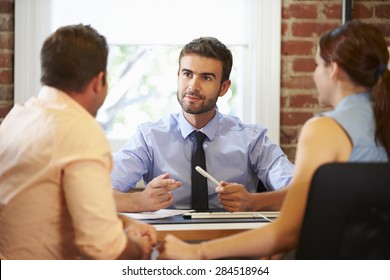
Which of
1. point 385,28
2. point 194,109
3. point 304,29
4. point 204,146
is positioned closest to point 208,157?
point 204,146

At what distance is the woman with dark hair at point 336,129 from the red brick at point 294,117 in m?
1.53

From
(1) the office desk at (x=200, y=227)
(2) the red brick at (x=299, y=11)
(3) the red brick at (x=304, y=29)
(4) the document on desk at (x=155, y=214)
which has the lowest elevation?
(4) the document on desk at (x=155, y=214)

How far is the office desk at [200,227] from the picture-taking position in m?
1.70

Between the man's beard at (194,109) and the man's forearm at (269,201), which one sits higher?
the man's beard at (194,109)

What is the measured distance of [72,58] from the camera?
1.34 meters

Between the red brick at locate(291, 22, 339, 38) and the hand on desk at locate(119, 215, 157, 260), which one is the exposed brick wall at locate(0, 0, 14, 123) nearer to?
the red brick at locate(291, 22, 339, 38)

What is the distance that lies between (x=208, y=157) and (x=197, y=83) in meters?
0.28

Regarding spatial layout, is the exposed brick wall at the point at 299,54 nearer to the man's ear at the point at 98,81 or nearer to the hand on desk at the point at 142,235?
the hand on desk at the point at 142,235

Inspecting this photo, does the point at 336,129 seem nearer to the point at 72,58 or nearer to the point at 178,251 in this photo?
the point at 178,251

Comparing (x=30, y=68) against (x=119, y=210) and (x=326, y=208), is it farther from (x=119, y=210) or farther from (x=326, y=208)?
(x=326, y=208)

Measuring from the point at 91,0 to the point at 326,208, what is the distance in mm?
2020

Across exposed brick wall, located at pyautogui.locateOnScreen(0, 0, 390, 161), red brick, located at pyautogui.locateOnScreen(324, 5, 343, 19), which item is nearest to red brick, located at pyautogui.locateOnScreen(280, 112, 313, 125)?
exposed brick wall, located at pyautogui.locateOnScreen(0, 0, 390, 161)

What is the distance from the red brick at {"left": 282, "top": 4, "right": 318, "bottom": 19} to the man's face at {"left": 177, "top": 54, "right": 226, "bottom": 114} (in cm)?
67

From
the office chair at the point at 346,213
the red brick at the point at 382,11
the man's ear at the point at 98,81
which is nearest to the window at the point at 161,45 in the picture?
the red brick at the point at 382,11
